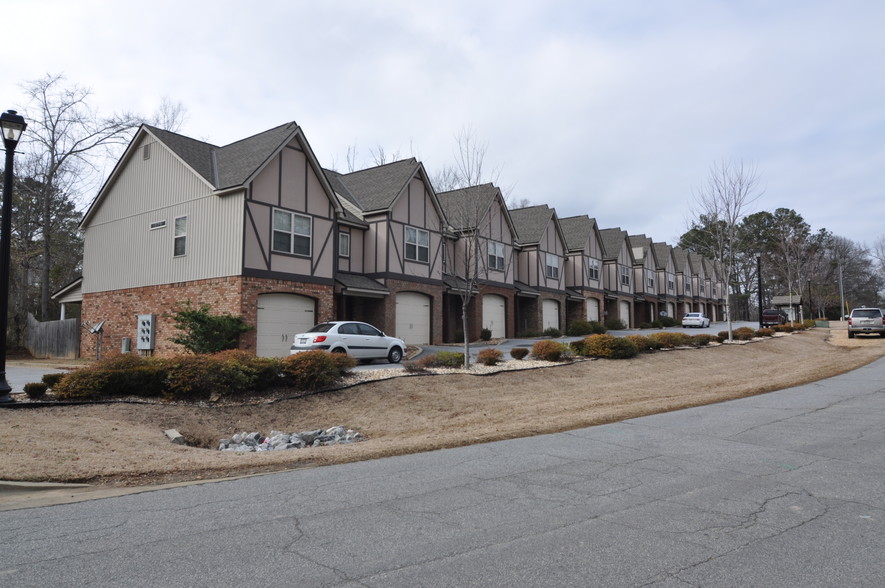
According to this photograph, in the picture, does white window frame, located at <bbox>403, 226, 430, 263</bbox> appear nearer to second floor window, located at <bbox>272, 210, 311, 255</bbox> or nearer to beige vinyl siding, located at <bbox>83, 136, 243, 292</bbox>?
second floor window, located at <bbox>272, 210, 311, 255</bbox>

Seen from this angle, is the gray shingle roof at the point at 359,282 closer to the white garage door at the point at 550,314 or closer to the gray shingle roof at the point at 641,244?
the white garage door at the point at 550,314

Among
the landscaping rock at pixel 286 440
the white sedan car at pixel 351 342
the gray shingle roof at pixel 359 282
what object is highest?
the gray shingle roof at pixel 359 282

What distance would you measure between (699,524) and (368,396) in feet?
31.5

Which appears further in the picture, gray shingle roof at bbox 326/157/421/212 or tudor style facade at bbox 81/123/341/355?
gray shingle roof at bbox 326/157/421/212

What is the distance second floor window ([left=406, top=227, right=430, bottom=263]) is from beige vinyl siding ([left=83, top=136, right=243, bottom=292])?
29.6ft

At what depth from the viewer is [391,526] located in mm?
5066

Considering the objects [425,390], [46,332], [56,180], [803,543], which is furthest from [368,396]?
[56,180]

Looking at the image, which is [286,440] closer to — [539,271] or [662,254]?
[539,271]

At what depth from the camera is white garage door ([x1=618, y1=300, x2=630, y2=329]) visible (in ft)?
168

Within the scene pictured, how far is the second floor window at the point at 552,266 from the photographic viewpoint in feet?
132

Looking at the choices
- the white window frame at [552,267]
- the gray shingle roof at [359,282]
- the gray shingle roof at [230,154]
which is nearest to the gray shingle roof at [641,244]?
the white window frame at [552,267]

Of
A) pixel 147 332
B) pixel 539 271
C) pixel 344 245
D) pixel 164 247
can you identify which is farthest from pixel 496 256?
pixel 147 332

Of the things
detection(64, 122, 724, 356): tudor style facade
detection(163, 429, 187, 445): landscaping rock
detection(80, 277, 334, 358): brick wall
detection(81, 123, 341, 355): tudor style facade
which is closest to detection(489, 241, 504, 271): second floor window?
detection(64, 122, 724, 356): tudor style facade

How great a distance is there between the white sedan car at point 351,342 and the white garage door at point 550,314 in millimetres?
20071
